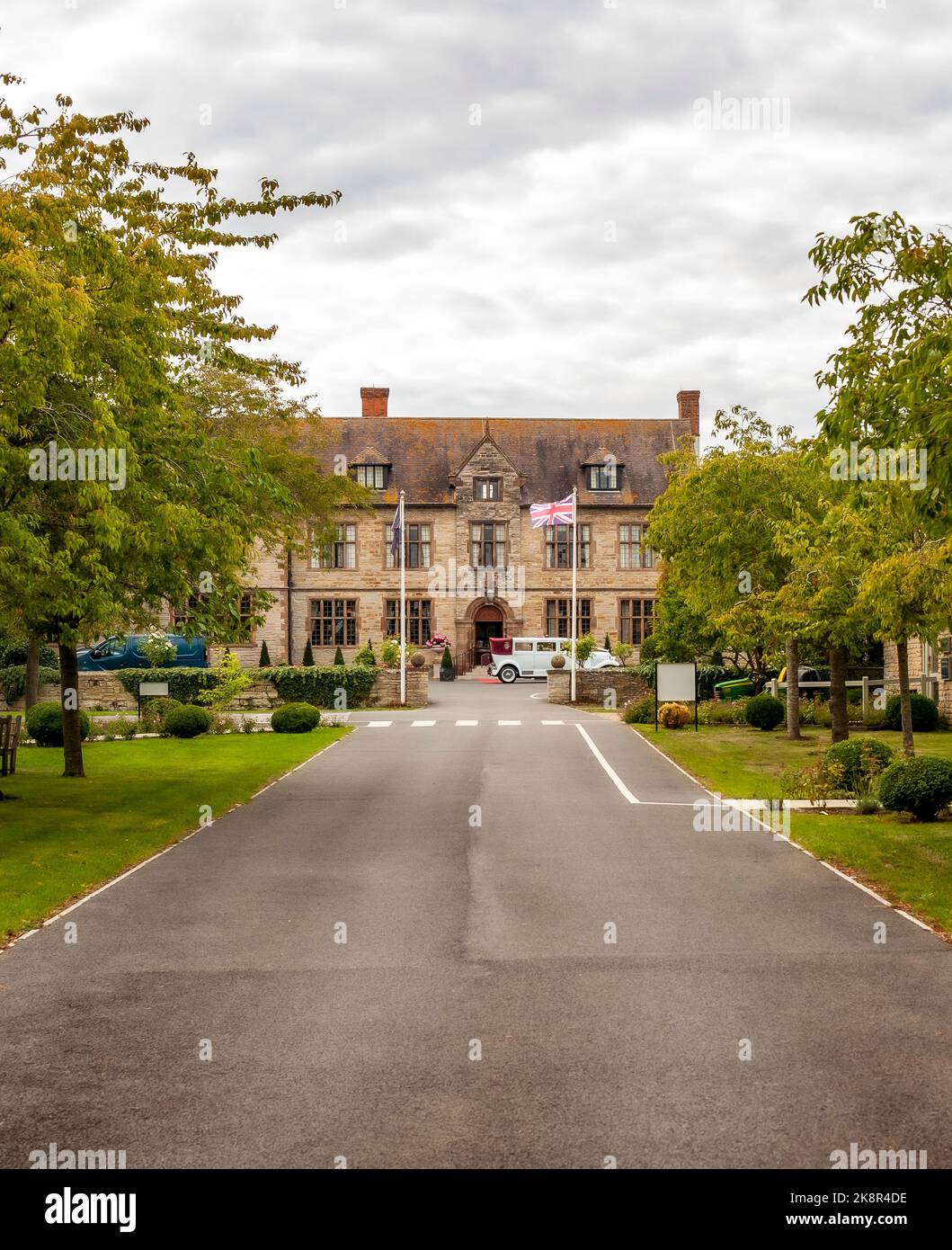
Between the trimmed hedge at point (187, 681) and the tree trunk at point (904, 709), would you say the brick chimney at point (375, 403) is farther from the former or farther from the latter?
the tree trunk at point (904, 709)

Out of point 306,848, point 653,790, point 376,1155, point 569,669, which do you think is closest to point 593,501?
point 569,669

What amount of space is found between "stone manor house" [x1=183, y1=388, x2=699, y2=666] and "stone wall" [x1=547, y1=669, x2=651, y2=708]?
64.1ft

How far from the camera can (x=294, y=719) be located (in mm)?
32906

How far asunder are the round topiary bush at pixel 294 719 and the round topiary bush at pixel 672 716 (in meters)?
9.97

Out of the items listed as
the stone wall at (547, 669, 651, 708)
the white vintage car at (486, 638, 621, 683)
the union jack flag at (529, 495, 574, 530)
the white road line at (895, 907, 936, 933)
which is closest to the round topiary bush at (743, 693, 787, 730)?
the stone wall at (547, 669, 651, 708)

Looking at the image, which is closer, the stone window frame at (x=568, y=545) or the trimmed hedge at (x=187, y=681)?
the trimmed hedge at (x=187, y=681)

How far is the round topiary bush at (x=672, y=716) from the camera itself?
3469cm

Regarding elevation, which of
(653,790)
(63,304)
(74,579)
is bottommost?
(653,790)

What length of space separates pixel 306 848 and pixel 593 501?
164ft

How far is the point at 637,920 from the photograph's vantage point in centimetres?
1079

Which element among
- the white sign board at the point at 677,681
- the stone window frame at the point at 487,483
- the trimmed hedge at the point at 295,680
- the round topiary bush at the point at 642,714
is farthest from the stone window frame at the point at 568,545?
the white sign board at the point at 677,681

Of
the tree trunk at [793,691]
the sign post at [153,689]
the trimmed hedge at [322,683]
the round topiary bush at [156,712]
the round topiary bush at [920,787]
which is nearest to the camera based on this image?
the round topiary bush at [920,787]

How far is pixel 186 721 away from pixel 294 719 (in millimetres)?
3023
